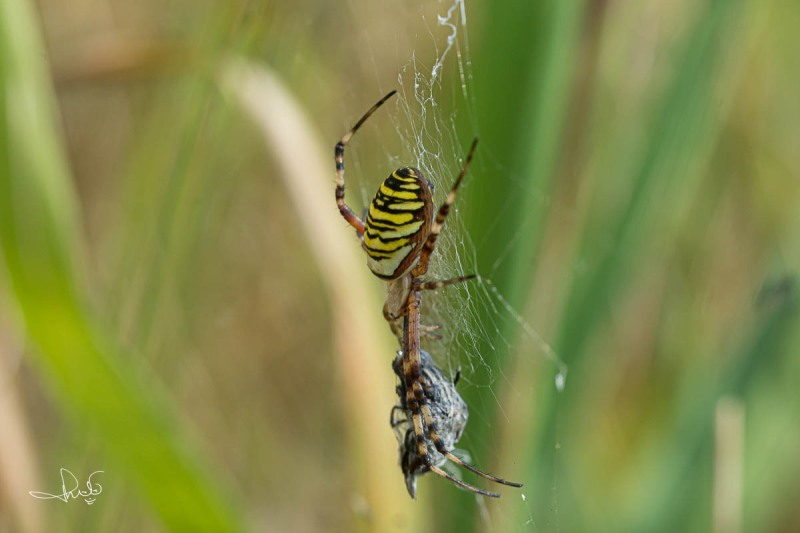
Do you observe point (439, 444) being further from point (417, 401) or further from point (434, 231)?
point (434, 231)

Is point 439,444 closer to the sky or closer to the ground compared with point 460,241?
closer to the ground

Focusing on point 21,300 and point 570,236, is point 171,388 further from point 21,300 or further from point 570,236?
point 570,236

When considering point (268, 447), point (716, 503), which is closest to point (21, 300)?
point (716, 503)
